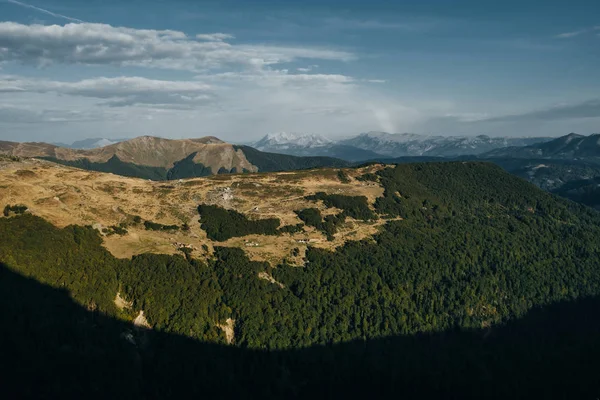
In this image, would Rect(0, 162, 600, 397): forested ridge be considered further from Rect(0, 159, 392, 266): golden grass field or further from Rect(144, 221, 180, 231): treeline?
Rect(144, 221, 180, 231): treeline

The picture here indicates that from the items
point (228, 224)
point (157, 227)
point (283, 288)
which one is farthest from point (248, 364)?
point (157, 227)

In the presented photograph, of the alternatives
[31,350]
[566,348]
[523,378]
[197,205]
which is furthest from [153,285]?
[566,348]

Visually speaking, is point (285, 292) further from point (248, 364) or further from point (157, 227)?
point (157, 227)

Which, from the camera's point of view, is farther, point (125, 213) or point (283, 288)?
point (125, 213)

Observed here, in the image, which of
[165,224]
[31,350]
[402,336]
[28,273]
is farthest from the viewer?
[165,224]

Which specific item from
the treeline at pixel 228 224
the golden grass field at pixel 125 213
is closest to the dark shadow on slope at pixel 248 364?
the golden grass field at pixel 125 213

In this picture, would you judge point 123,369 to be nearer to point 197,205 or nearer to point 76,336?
point 76,336
